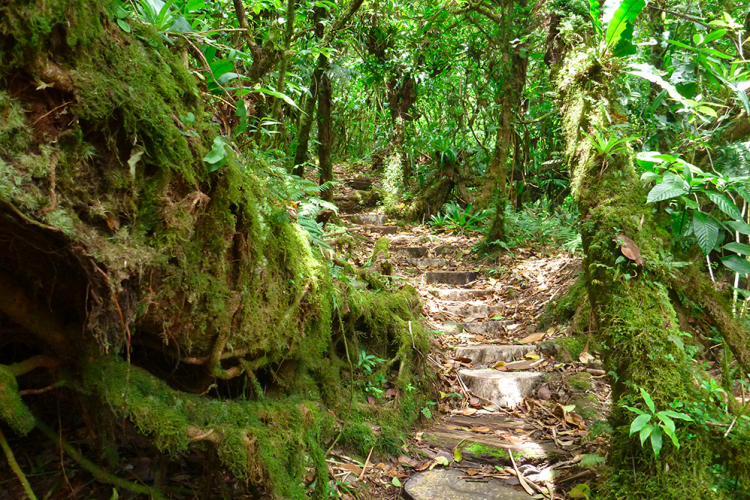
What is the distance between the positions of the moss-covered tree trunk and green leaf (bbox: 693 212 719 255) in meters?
0.20

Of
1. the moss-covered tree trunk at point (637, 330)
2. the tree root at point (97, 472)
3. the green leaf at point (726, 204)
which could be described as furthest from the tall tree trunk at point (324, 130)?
the tree root at point (97, 472)

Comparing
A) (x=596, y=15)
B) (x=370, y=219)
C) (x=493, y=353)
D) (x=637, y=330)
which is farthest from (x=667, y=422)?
(x=370, y=219)

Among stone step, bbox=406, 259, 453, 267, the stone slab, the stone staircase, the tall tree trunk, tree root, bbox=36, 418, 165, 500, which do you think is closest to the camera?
tree root, bbox=36, 418, 165, 500

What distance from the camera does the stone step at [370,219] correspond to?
1059cm

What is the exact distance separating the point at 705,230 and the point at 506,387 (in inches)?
85.0

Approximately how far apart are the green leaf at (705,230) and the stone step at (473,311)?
145 inches

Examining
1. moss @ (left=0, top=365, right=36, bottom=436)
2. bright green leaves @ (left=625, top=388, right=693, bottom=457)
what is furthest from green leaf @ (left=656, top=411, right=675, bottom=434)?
moss @ (left=0, top=365, right=36, bottom=436)

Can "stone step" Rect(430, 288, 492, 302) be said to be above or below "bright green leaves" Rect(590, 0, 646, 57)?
below

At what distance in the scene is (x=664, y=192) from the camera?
8.06ft

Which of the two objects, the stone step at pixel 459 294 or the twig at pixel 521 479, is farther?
the stone step at pixel 459 294

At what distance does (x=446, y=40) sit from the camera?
34.5ft

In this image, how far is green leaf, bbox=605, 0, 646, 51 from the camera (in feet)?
10.0

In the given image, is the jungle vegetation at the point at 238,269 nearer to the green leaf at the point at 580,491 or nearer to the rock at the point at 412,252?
the green leaf at the point at 580,491

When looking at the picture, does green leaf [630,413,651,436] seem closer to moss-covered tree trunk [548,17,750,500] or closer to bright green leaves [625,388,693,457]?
bright green leaves [625,388,693,457]
